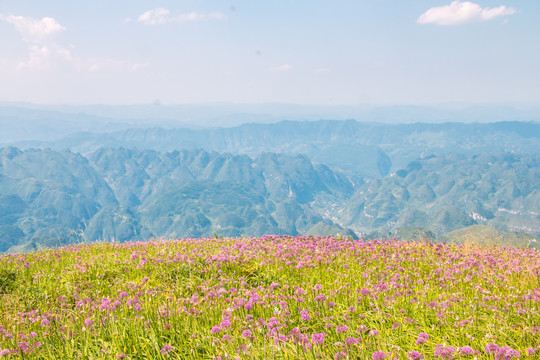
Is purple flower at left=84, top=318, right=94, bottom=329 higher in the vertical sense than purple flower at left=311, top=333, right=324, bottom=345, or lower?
lower

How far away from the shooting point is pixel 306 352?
4.26 meters

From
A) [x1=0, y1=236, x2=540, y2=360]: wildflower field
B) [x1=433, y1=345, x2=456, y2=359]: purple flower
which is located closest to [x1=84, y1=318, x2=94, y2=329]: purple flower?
[x1=0, y1=236, x2=540, y2=360]: wildflower field

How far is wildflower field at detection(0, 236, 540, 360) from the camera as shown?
15.5 ft

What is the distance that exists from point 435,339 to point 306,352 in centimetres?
200

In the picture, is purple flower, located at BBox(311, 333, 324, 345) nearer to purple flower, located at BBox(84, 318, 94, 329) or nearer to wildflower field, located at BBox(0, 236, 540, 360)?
wildflower field, located at BBox(0, 236, 540, 360)

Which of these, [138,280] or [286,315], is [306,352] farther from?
[138,280]

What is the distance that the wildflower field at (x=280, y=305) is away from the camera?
4723 millimetres

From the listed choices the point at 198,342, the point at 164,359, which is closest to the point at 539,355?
the point at 198,342

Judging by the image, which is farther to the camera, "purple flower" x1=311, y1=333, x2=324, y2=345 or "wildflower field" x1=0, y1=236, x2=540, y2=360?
"wildflower field" x1=0, y1=236, x2=540, y2=360

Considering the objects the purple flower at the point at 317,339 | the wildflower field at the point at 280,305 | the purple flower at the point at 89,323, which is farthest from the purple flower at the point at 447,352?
the purple flower at the point at 89,323

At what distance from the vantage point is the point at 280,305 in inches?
237

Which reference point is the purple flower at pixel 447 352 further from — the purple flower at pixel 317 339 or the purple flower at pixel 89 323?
→ the purple flower at pixel 89 323

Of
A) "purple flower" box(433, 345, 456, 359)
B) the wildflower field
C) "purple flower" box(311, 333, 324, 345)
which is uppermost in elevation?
"purple flower" box(433, 345, 456, 359)

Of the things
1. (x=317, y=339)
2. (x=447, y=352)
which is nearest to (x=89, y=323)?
(x=317, y=339)
